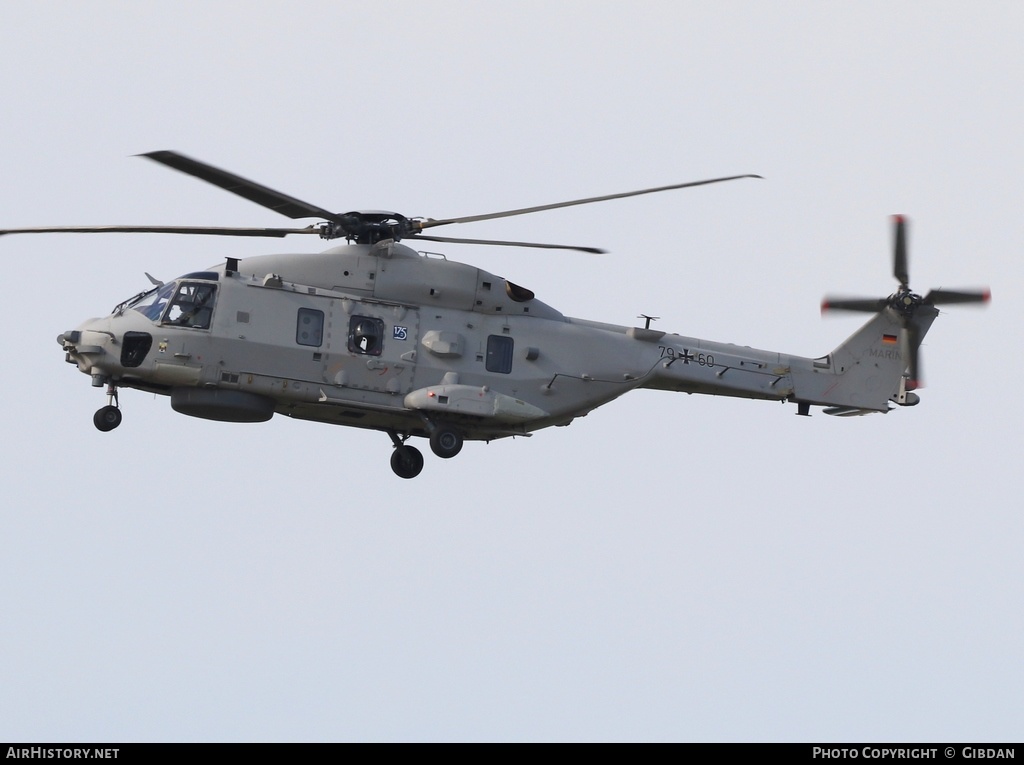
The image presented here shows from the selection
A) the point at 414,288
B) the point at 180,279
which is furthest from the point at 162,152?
the point at 414,288

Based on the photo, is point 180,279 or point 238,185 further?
point 180,279

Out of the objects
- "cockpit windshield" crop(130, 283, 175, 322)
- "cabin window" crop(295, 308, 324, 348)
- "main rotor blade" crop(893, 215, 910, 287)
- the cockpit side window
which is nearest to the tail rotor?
"main rotor blade" crop(893, 215, 910, 287)

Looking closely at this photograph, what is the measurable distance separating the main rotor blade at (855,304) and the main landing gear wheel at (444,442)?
7496 millimetres

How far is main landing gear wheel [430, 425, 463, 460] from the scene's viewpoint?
2756cm

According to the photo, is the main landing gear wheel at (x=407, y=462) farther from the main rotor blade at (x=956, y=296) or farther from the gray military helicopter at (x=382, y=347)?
the main rotor blade at (x=956, y=296)

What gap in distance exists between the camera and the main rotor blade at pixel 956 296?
30219 mm

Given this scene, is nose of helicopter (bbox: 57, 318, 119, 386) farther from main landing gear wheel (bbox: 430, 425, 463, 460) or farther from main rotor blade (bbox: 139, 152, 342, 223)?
main landing gear wheel (bbox: 430, 425, 463, 460)

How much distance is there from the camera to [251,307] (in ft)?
88.1

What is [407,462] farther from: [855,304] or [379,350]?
[855,304]

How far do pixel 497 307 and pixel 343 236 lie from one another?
9.36 ft

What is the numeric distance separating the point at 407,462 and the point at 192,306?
15.0ft

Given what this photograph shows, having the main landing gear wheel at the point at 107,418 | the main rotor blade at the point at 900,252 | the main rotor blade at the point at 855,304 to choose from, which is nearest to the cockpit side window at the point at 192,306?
the main landing gear wheel at the point at 107,418
